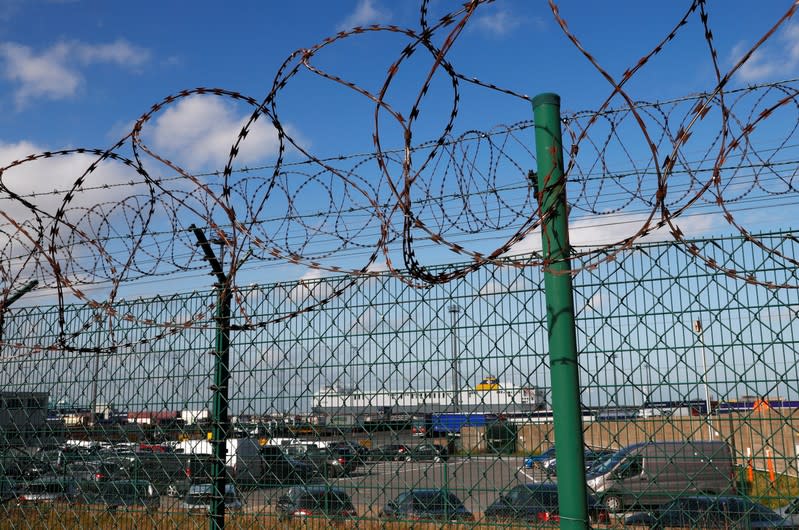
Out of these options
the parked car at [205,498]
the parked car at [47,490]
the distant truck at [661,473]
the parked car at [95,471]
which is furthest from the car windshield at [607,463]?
the parked car at [47,490]

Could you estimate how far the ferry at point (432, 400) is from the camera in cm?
454

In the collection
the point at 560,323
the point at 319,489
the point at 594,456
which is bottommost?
the point at 319,489

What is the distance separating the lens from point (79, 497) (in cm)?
642

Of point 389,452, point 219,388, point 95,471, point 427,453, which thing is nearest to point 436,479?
point 427,453

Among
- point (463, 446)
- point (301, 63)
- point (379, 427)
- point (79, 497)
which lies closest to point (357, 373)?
point (379, 427)

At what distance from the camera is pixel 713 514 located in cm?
407

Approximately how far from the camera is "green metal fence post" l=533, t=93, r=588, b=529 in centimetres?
343

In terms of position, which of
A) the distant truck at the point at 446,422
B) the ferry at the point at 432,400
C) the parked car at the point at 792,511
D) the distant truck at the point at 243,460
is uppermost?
the ferry at the point at 432,400

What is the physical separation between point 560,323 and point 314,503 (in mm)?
2475

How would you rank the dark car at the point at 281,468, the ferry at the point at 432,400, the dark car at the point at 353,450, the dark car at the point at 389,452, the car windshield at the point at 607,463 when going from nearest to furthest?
the car windshield at the point at 607,463 < the ferry at the point at 432,400 < the dark car at the point at 389,452 < the dark car at the point at 353,450 < the dark car at the point at 281,468

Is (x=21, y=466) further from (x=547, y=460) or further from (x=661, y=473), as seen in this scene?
(x=661, y=473)

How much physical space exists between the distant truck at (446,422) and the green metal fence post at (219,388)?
159 centimetres

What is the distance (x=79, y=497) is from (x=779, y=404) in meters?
5.38

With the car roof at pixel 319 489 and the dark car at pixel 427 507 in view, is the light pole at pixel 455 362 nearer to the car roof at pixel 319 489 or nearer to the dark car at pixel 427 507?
the dark car at pixel 427 507
